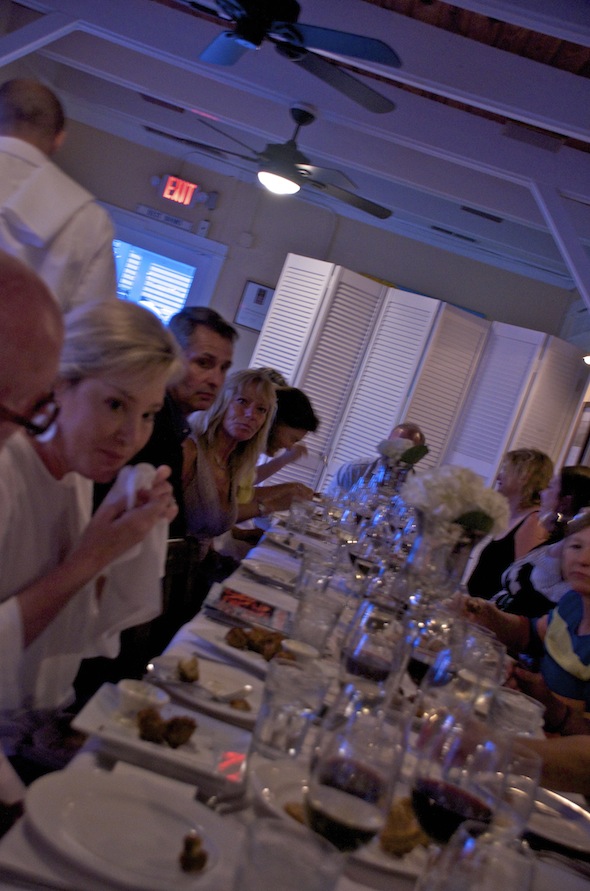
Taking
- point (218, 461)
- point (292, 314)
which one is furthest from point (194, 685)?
point (292, 314)

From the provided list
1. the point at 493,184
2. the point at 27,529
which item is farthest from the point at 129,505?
the point at 493,184

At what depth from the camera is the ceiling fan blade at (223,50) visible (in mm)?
3648

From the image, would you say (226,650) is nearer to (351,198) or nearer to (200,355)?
(200,355)

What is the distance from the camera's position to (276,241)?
24.4 feet

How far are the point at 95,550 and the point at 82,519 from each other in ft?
0.57

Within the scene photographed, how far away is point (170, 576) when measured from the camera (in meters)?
1.98

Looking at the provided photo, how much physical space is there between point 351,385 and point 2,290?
20.3ft

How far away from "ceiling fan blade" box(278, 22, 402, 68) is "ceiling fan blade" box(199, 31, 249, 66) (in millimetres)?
380

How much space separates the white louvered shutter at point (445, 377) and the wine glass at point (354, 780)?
6134mm

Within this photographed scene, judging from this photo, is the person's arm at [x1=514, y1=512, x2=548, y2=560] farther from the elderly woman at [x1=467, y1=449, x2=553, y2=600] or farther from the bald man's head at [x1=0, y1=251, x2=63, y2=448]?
the bald man's head at [x1=0, y1=251, x2=63, y2=448]

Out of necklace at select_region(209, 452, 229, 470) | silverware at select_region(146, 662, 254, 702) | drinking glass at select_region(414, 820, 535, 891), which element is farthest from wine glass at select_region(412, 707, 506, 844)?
necklace at select_region(209, 452, 229, 470)

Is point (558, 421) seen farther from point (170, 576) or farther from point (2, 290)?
point (2, 290)

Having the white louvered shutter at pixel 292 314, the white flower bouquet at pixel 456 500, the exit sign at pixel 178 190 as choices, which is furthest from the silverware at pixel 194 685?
the exit sign at pixel 178 190

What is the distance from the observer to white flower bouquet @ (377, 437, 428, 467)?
4449mm
